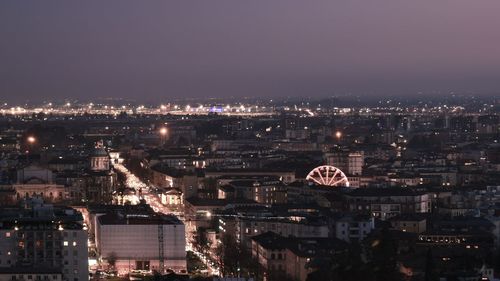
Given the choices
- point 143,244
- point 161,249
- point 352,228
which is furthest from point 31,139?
point 161,249

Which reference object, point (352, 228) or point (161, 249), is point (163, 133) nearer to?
point (352, 228)

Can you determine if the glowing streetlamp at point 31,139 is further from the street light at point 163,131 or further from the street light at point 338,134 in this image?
the street light at point 338,134

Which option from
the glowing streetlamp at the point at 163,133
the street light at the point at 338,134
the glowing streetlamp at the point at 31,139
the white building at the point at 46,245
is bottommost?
the glowing streetlamp at the point at 163,133

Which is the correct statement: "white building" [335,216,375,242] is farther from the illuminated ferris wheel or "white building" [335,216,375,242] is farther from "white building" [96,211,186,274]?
the illuminated ferris wheel

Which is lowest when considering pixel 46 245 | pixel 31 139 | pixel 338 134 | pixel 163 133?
pixel 163 133

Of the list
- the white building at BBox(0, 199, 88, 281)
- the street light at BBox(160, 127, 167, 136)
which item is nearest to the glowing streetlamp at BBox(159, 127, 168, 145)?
the street light at BBox(160, 127, 167, 136)

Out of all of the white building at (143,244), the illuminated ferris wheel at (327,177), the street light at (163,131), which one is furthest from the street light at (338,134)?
the white building at (143,244)

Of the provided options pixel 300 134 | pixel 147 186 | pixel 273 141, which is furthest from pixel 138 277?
pixel 300 134

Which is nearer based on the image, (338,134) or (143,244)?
(143,244)
